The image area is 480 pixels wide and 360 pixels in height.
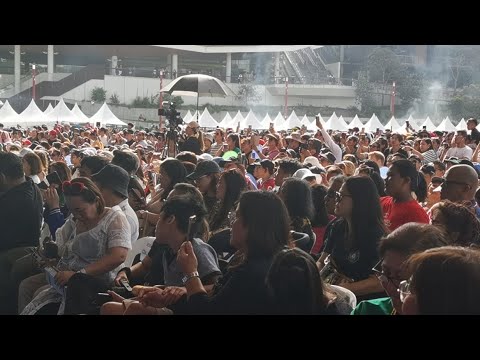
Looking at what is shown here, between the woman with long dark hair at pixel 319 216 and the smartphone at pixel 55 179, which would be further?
the smartphone at pixel 55 179

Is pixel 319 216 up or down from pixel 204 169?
down

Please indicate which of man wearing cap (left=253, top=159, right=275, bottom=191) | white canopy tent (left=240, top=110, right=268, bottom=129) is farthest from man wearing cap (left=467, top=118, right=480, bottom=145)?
white canopy tent (left=240, top=110, right=268, bottom=129)

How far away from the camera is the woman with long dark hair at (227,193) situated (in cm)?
506

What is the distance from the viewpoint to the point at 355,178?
13.4ft

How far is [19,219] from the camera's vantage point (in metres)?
4.88

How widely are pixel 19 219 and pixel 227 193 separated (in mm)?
1416

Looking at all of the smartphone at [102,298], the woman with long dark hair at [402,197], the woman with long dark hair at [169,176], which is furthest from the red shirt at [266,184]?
the smartphone at [102,298]

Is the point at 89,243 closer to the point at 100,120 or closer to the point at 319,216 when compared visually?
the point at 319,216

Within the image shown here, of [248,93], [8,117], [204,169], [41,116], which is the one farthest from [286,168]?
[248,93]

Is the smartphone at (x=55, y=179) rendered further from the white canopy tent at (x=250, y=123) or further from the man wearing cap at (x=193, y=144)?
→ the white canopy tent at (x=250, y=123)

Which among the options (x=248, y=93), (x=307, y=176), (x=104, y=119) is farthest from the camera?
(x=248, y=93)
